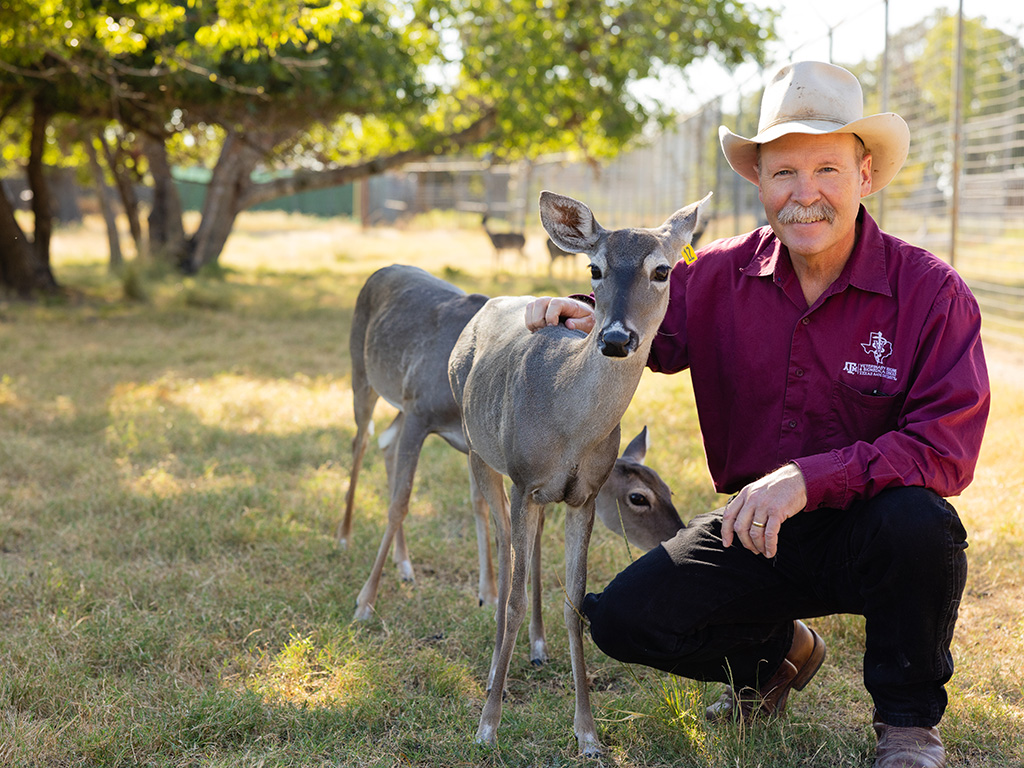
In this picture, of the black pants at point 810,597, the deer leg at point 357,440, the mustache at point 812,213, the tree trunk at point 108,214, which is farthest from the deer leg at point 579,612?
the tree trunk at point 108,214

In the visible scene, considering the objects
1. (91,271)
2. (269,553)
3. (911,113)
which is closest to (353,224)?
(91,271)

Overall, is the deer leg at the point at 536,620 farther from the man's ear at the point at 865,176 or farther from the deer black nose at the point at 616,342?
the man's ear at the point at 865,176

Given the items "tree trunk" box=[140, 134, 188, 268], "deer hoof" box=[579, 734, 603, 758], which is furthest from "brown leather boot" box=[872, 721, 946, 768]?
"tree trunk" box=[140, 134, 188, 268]

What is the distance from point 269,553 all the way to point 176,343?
611 centimetres

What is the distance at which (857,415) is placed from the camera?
113 inches

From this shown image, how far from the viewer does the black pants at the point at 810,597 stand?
2561 millimetres

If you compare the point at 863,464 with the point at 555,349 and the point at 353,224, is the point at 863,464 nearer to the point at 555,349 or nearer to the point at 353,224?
the point at 555,349

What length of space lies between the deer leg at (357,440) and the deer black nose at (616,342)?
2.43 metres

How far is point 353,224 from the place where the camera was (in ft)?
116

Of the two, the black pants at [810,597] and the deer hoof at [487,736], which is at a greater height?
the black pants at [810,597]

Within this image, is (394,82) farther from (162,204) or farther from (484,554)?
(484,554)

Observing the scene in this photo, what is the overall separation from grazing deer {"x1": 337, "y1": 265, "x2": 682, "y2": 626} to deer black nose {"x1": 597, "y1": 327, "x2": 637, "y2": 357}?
1214 mm

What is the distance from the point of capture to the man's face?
2.89 meters

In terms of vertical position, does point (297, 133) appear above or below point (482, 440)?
above
